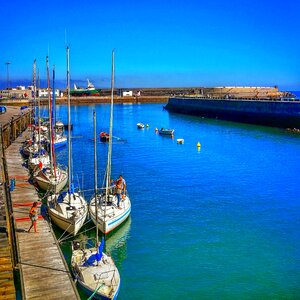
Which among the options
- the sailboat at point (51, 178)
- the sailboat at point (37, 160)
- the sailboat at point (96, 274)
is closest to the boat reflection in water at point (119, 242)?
the sailboat at point (96, 274)

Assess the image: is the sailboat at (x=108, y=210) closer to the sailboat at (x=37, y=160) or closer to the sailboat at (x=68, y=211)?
the sailboat at (x=68, y=211)

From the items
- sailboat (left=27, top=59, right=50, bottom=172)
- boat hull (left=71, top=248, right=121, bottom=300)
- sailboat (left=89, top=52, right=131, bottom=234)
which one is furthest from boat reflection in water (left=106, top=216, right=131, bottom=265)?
sailboat (left=27, top=59, right=50, bottom=172)

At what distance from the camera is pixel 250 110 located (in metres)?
97.7

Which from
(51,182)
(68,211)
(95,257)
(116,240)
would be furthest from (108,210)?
(51,182)

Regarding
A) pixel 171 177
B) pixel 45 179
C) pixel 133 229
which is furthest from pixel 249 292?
pixel 171 177

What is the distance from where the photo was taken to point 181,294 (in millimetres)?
18547

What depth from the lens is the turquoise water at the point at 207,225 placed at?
19.5 meters

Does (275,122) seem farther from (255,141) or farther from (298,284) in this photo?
(298,284)

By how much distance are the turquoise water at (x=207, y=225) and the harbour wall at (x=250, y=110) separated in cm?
3115

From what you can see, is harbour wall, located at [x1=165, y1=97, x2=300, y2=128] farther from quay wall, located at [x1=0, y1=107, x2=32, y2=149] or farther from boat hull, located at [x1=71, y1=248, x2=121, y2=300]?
boat hull, located at [x1=71, y1=248, x2=121, y2=300]

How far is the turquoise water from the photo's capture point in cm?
1948

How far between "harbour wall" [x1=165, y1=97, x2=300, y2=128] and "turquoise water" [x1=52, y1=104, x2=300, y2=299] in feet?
102

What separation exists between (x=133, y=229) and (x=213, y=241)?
4.94m

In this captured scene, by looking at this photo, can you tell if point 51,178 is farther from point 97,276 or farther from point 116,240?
point 97,276
